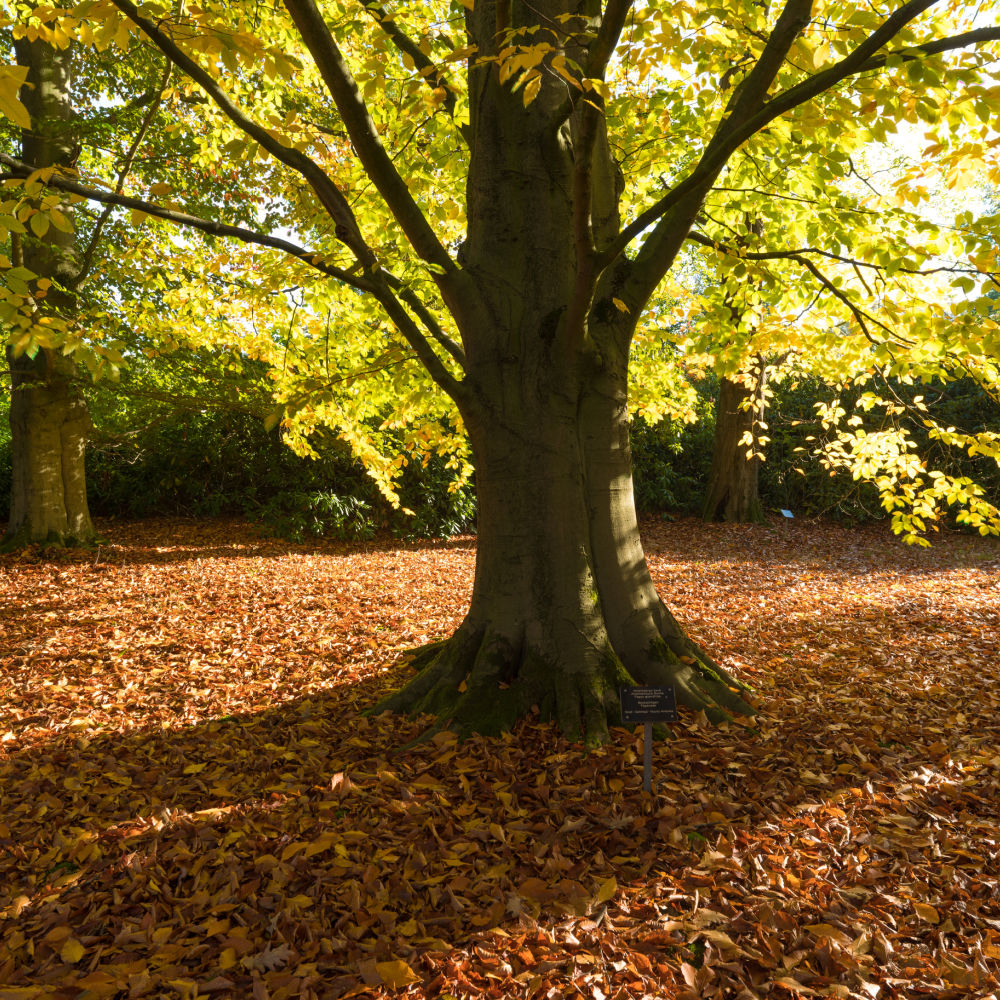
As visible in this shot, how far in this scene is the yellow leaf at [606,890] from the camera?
240 cm

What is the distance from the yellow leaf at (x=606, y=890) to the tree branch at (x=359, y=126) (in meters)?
2.99

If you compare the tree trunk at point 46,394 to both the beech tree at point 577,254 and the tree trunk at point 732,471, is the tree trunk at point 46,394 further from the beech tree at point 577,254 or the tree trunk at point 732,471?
the tree trunk at point 732,471

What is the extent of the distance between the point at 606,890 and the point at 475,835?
2.08ft

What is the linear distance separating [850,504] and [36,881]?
47.9ft

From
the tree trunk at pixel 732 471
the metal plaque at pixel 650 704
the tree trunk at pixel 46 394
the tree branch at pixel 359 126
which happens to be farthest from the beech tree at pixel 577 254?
the tree trunk at pixel 732 471

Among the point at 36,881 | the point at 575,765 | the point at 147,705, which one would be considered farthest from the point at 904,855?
the point at 147,705

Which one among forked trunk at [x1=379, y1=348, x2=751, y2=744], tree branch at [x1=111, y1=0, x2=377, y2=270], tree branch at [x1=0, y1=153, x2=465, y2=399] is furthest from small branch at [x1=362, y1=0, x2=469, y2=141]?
forked trunk at [x1=379, y1=348, x2=751, y2=744]

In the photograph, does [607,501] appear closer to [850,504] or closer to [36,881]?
[36,881]

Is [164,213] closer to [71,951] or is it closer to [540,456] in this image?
[540,456]

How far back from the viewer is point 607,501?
13.0 ft

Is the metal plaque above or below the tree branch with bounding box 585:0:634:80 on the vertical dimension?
below

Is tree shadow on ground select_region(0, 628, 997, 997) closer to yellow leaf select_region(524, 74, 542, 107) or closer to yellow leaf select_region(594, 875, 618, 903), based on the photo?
yellow leaf select_region(594, 875, 618, 903)

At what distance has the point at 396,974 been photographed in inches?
82.4

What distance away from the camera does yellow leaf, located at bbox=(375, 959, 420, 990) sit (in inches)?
81.4
